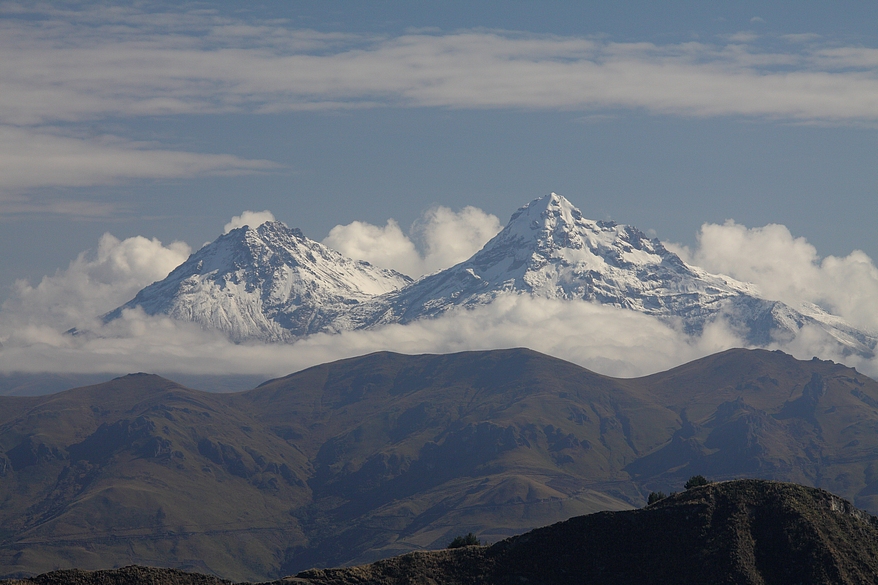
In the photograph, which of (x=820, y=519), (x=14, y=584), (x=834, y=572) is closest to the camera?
(x=14, y=584)

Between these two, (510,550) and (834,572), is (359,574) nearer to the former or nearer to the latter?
(510,550)

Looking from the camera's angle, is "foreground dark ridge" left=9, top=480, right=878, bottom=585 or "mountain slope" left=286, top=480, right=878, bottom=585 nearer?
"foreground dark ridge" left=9, top=480, right=878, bottom=585

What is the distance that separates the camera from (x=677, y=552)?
18512 cm

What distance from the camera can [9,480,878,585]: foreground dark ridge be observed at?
180875 millimetres

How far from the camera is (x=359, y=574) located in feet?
598

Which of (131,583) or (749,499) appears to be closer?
(131,583)

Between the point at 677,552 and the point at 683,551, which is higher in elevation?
the point at 683,551

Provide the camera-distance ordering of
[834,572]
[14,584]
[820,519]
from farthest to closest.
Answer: [820,519], [834,572], [14,584]

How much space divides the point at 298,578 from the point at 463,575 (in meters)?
25.1

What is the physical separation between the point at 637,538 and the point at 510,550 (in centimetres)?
1997

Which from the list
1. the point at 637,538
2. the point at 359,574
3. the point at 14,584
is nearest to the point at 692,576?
the point at 637,538

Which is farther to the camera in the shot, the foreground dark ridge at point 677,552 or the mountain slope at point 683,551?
the mountain slope at point 683,551

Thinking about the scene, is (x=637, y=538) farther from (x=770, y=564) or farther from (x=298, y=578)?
(x=298, y=578)

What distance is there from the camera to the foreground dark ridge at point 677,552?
18088cm
